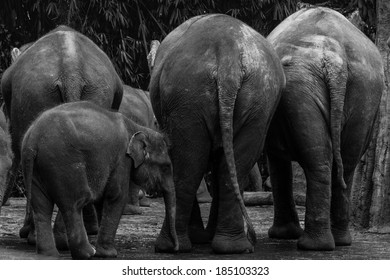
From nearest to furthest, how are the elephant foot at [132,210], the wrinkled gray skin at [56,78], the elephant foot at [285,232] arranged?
the wrinkled gray skin at [56,78]
the elephant foot at [285,232]
the elephant foot at [132,210]

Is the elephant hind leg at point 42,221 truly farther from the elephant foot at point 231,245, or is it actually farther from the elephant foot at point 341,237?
the elephant foot at point 341,237

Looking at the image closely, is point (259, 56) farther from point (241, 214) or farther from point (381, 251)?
point (381, 251)

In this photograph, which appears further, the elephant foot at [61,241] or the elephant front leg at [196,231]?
the elephant front leg at [196,231]

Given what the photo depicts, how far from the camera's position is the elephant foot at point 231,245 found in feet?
26.1

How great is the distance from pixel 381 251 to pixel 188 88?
1.68 m

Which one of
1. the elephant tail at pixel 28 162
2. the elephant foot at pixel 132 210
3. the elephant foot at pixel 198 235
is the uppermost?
the elephant tail at pixel 28 162

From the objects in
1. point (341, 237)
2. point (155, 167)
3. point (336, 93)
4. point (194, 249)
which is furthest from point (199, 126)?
point (341, 237)

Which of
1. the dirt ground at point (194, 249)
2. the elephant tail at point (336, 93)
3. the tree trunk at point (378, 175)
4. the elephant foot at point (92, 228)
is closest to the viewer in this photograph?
the dirt ground at point (194, 249)

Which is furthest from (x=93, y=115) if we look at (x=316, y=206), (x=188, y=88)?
(x=316, y=206)

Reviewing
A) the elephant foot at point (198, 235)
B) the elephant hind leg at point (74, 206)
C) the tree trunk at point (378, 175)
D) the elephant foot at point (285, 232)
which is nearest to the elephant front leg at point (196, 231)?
the elephant foot at point (198, 235)

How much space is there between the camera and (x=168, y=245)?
8055mm

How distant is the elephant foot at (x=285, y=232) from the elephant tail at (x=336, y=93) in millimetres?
866

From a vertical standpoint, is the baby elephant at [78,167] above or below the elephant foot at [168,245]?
above

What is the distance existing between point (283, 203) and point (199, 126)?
5.39ft
